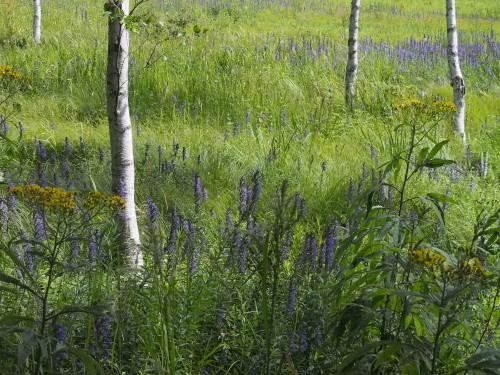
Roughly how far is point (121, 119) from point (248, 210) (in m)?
1.20

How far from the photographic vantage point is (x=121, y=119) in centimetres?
359

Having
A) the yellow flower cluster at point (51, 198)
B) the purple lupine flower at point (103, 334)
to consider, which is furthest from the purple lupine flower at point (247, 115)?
the yellow flower cluster at point (51, 198)

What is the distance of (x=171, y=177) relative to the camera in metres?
5.09

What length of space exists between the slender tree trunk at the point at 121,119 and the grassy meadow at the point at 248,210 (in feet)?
0.47

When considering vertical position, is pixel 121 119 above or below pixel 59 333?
above

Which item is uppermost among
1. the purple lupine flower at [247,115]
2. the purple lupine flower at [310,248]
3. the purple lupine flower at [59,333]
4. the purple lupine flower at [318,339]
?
the purple lupine flower at [247,115]

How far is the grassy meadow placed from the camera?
2055mm

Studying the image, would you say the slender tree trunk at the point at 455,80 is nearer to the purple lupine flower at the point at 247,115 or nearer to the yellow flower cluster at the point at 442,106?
the purple lupine flower at the point at 247,115

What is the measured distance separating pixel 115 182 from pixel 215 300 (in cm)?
110

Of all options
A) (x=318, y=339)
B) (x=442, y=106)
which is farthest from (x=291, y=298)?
(x=442, y=106)

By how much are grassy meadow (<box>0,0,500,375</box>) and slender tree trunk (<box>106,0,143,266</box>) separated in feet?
0.47

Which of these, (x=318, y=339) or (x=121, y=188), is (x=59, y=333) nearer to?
(x=318, y=339)

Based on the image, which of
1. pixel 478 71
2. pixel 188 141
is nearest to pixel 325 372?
pixel 188 141

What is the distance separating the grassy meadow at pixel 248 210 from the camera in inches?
80.9
